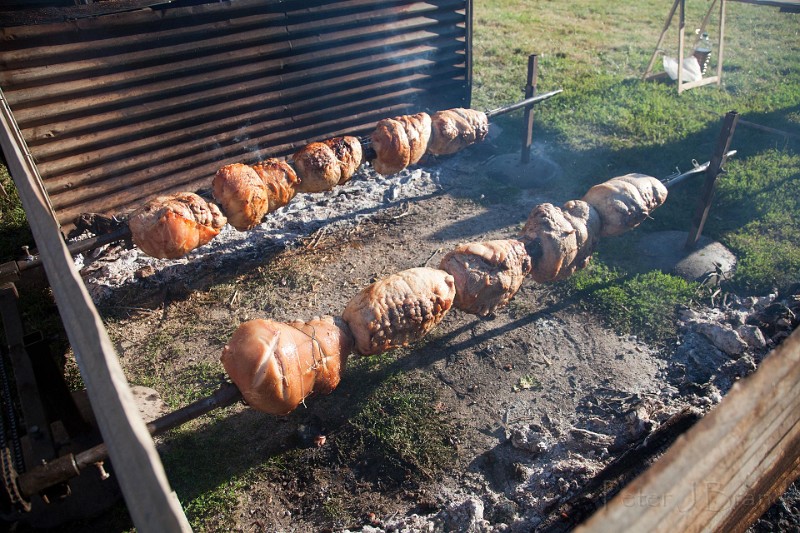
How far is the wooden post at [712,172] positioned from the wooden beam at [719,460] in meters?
4.27

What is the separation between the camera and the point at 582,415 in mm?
4305

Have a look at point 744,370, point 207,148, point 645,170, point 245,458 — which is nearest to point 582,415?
point 744,370

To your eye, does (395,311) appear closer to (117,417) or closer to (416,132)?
(117,417)

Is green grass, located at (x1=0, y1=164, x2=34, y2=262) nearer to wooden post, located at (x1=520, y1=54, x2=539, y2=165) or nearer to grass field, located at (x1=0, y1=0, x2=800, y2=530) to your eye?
grass field, located at (x1=0, y1=0, x2=800, y2=530)

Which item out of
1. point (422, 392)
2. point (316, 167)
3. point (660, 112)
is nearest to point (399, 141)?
point (316, 167)

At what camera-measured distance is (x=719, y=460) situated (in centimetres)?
149

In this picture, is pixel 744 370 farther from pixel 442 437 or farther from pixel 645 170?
pixel 645 170

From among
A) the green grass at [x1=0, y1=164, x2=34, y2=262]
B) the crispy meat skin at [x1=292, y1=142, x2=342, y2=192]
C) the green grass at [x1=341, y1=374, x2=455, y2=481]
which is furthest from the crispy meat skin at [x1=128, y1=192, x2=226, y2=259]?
the green grass at [x1=0, y1=164, x2=34, y2=262]

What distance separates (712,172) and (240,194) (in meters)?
5.02

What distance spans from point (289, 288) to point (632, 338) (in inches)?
145

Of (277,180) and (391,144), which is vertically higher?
(391,144)

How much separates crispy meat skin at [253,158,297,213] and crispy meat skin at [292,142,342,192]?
3.9 inches

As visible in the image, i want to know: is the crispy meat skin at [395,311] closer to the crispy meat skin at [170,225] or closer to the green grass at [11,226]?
the crispy meat skin at [170,225]

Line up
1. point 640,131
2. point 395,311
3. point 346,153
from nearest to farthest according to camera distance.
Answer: point 395,311 < point 346,153 < point 640,131
